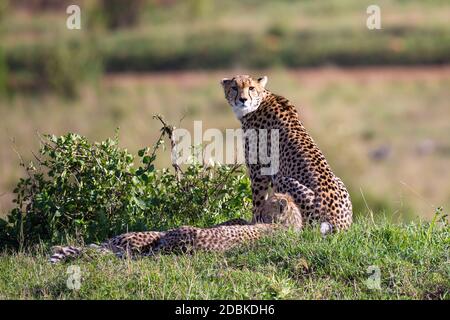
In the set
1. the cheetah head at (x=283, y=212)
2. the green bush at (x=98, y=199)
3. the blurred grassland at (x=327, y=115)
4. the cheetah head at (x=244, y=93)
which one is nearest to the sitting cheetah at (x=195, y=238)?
the cheetah head at (x=283, y=212)

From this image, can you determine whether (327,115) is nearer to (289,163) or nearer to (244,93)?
(244,93)

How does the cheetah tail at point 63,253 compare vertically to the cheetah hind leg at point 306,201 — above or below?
below

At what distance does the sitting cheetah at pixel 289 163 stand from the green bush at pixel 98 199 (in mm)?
419

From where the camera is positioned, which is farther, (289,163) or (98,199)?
(98,199)

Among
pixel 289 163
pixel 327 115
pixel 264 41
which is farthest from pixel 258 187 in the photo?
pixel 264 41

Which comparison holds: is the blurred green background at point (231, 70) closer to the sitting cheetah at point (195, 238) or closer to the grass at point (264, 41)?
the grass at point (264, 41)

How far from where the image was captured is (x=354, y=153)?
14.6m

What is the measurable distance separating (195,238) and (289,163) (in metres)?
1.07

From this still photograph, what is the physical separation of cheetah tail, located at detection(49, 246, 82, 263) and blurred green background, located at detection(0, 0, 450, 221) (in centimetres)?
907

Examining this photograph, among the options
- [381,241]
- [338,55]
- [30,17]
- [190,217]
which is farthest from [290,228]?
[30,17]

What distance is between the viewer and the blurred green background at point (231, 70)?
1845 centimetres

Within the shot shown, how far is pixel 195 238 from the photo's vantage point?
22.1ft

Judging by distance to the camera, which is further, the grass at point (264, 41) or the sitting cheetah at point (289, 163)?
the grass at point (264, 41)
